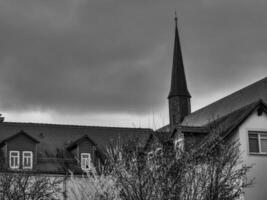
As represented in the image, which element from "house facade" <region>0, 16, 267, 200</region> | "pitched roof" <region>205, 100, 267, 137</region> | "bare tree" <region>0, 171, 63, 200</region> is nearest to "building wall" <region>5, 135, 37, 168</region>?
"house facade" <region>0, 16, 267, 200</region>

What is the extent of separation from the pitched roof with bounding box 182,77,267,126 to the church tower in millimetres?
Result: 5798

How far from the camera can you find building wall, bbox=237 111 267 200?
30.1m

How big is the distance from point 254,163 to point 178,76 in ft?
116

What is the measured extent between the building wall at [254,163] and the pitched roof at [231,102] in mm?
10357

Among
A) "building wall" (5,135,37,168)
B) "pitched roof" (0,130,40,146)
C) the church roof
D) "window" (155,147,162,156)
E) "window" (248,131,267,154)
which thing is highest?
the church roof

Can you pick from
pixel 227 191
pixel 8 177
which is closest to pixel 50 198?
pixel 8 177

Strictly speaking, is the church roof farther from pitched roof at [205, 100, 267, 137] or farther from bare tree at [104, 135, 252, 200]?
bare tree at [104, 135, 252, 200]

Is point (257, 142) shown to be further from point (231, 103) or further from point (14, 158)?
point (14, 158)

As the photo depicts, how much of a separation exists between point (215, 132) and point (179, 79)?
39.2m

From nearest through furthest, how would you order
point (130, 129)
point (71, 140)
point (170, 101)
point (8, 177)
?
point (8, 177), point (71, 140), point (130, 129), point (170, 101)

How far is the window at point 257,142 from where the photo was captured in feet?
101

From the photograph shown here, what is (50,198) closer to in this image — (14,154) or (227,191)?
(14,154)

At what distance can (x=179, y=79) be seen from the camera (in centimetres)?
6475

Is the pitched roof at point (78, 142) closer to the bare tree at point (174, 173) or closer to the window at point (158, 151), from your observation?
the bare tree at point (174, 173)
